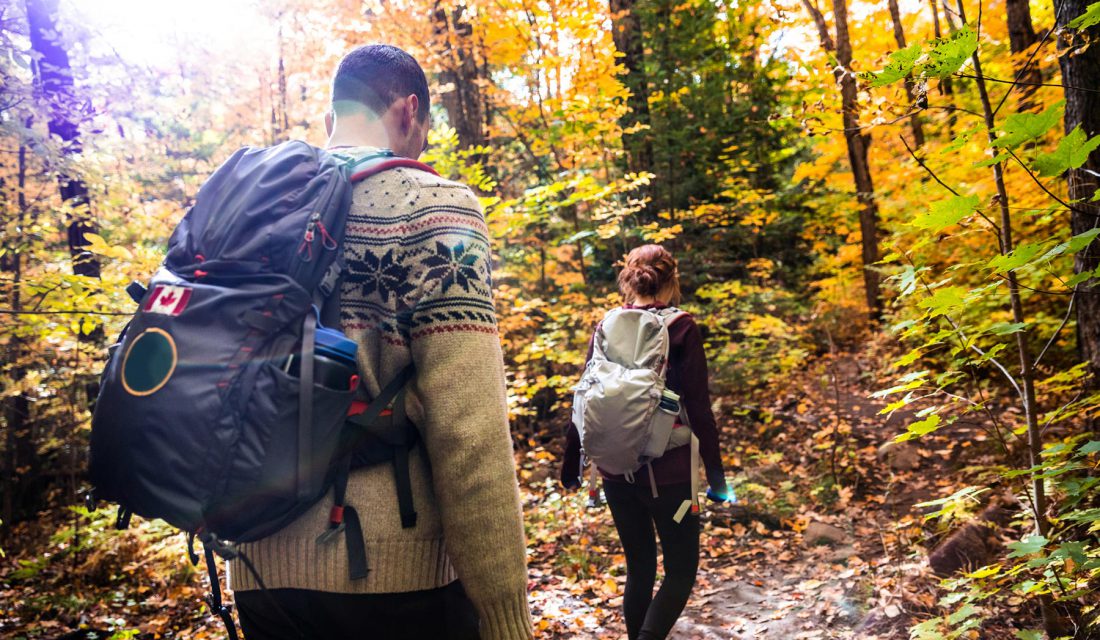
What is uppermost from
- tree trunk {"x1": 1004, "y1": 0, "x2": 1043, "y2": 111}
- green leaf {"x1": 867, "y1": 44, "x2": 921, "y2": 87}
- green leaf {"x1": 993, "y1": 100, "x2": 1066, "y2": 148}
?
tree trunk {"x1": 1004, "y1": 0, "x2": 1043, "y2": 111}

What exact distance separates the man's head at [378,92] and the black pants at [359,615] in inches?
41.1

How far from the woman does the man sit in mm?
1768

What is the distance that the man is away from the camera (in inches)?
50.0

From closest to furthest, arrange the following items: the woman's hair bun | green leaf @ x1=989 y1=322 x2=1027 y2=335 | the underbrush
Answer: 1. green leaf @ x1=989 y1=322 x2=1027 y2=335
2. the woman's hair bun
3. the underbrush

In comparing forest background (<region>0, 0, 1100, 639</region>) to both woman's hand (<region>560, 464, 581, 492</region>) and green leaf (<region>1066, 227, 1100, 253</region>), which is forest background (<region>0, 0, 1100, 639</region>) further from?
woman's hand (<region>560, 464, 581, 492</region>)

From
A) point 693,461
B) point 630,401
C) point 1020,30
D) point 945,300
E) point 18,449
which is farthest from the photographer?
point 18,449

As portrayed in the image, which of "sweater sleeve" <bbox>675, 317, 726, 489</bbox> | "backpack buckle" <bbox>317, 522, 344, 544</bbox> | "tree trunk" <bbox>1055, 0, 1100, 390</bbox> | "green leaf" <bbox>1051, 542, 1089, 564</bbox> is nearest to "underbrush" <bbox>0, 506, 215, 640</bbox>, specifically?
"sweater sleeve" <bbox>675, 317, 726, 489</bbox>

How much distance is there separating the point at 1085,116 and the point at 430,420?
9.94ft

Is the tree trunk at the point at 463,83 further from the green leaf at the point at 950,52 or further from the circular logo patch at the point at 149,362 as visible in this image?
the circular logo patch at the point at 149,362

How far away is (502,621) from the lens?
Answer: 128 centimetres

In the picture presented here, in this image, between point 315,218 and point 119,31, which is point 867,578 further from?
point 119,31

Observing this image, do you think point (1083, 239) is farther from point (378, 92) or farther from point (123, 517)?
point (123, 517)

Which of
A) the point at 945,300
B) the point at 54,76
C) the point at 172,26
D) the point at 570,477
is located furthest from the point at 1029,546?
the point at 172,26

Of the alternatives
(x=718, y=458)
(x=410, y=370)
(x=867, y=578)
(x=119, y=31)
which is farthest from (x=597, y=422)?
(x=119, y=31)
